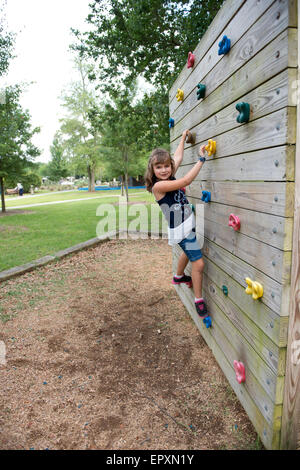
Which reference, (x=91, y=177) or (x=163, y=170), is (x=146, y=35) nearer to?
(x=163, y=170)

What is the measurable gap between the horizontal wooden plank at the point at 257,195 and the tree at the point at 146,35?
18.4ft

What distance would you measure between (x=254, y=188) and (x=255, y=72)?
62 centimetres

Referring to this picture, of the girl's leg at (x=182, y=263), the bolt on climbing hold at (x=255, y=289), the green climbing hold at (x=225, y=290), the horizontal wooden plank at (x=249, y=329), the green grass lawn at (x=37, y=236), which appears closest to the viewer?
the horizontal wooden plank at (x=249, y=329)

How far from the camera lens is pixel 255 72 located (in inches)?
62.6

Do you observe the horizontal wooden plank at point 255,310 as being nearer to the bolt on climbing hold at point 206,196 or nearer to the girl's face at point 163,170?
the bolt on climbing hold at point 206,196

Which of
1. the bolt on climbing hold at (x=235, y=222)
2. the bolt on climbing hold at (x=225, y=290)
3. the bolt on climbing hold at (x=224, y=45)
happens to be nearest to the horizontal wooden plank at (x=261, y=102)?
the bolt on climbing hold at (x=224, y=45)

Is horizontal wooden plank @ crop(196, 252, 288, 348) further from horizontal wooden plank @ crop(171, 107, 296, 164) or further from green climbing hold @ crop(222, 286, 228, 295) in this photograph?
horizontal wooden plank @ crop(171, 107, 296, 164)

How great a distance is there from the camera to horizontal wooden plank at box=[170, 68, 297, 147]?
1.30 m

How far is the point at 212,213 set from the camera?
249 centimetres

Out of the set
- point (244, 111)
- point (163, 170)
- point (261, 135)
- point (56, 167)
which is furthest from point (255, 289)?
point (56, 167)

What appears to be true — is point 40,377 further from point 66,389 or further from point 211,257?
point 211,257

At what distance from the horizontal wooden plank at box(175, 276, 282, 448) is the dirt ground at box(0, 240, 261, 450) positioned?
3.4 inches

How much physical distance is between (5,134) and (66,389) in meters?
11.0

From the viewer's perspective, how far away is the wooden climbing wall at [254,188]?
1.36 metres
